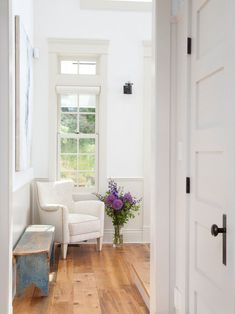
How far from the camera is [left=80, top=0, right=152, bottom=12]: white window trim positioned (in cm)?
593

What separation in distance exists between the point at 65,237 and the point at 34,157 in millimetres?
1350

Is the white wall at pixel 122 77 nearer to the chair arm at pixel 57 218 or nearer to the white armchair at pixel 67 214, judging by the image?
the white armchair at pixel 67 214

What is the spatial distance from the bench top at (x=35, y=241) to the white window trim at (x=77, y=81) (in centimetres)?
133


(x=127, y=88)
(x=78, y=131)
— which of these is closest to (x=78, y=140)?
(x=78, y=131)

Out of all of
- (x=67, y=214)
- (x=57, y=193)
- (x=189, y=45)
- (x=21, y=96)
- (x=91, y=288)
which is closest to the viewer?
(x=189, y=45)

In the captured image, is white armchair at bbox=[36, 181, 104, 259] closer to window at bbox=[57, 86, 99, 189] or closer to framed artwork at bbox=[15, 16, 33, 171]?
window at bbox=[57, 86, 99, 189]

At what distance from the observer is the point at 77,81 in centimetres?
606

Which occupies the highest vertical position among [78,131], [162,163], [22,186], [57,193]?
[78,131]

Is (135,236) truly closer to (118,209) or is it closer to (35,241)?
(118,209)

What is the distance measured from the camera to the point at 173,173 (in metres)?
2.79

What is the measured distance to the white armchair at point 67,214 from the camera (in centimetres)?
520

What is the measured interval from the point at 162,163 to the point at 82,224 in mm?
2737

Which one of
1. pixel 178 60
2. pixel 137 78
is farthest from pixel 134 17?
pixel 178 60
